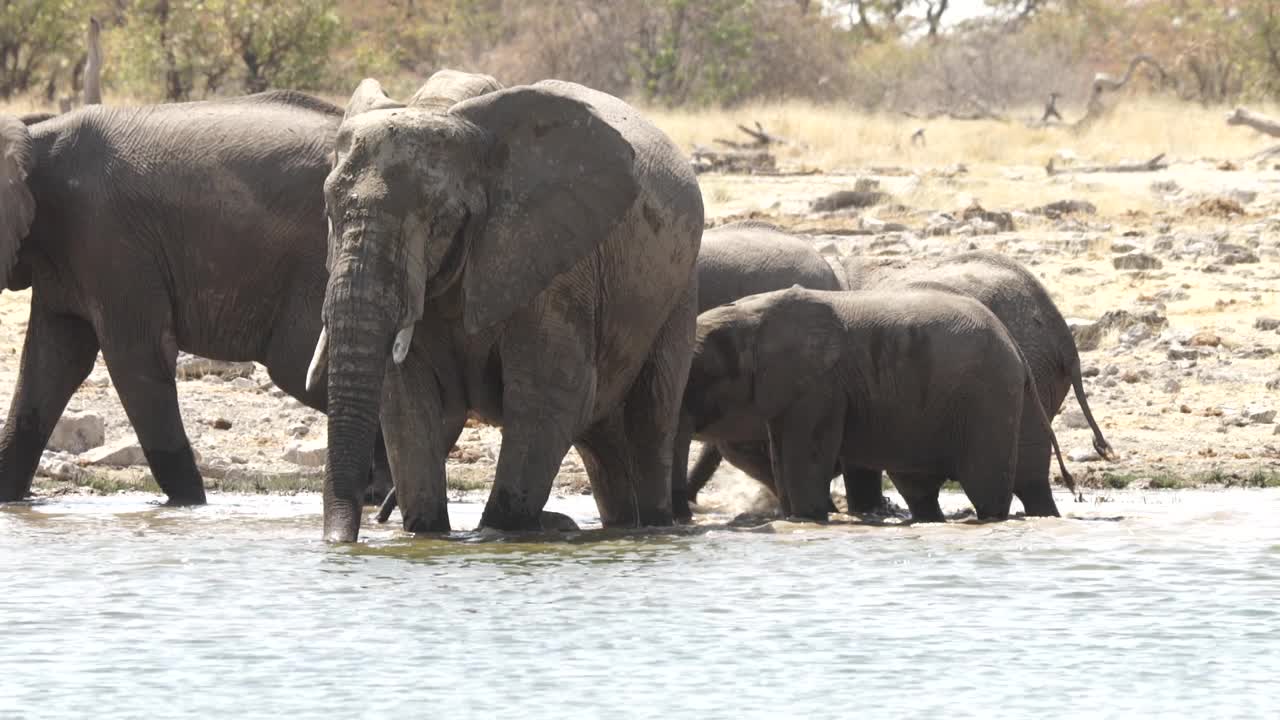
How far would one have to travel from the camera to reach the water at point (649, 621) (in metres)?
6.32

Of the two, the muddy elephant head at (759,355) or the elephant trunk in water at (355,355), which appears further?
the muddy elephant head at (759,355)

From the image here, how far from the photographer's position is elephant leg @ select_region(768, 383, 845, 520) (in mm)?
9727

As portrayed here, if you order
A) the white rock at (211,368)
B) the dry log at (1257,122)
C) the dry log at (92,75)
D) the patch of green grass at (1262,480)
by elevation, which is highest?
the dry log at (92,75)

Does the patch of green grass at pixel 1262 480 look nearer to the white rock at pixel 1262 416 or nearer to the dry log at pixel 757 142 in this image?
the white rock at pixel 1262 416

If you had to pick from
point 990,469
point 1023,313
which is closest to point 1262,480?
point 1023,313

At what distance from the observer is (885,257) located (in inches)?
641

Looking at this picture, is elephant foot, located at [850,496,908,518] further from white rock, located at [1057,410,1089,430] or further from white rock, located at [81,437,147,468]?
white rock, located at [81,437,147,468]

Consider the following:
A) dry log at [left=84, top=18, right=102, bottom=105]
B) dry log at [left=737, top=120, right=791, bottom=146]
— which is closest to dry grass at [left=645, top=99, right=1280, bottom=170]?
dry log at [left=737, top=120, right=791, bottom=146]

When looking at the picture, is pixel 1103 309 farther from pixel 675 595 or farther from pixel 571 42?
pixel 571 42

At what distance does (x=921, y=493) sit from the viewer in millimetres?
10430

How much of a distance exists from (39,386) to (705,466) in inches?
118

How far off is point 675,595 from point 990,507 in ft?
8.27

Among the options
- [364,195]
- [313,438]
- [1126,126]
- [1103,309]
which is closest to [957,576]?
[364,195]

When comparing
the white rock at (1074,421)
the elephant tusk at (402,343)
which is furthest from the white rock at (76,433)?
the white rock at (1074,421)
